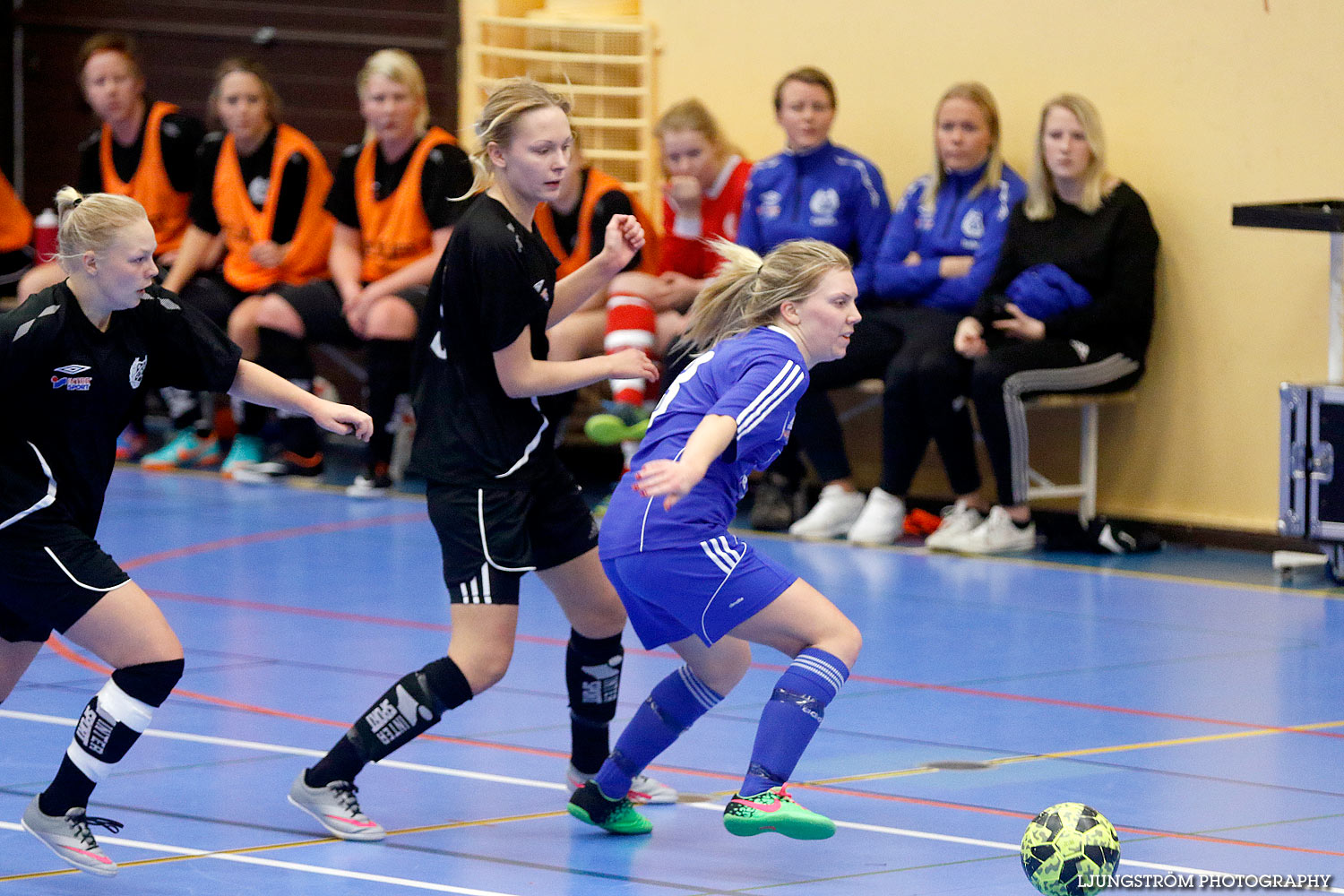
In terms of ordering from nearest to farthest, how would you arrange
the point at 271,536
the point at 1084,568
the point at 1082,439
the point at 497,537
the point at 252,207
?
the point at 497,537 < the point at 1084,568 < the point at 271,536 < the point at 1082,439 < the point at 252,207

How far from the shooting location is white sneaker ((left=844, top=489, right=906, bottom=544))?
27.6 feet

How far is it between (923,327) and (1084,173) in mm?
965

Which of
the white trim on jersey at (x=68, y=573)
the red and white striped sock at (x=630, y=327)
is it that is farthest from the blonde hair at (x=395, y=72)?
the white trim on jersey at (x=68, y=573)

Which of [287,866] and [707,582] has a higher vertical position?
[707,582]

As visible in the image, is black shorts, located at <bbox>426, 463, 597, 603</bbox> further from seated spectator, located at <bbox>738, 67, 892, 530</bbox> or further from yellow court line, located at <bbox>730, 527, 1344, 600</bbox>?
seated spectator, located at <bbox>738, 67, 892, 530</bbox>

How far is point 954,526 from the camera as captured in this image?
8.37 metres

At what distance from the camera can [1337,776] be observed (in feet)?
15.8

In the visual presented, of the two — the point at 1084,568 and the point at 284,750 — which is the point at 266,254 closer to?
the point at 1084,568

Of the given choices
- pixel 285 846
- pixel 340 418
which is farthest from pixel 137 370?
pixel 285 846

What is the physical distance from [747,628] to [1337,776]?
177cm

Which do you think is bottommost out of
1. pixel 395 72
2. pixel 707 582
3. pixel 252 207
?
pixel 707 582

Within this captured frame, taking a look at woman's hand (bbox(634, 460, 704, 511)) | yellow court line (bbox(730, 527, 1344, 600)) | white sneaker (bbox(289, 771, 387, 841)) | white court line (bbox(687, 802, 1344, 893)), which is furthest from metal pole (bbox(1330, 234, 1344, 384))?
white sneaker (bbox(289, 771, 387, 841))

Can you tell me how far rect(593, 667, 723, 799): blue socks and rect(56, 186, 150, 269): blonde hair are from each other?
1509 mm

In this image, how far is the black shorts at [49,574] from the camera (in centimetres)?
392
